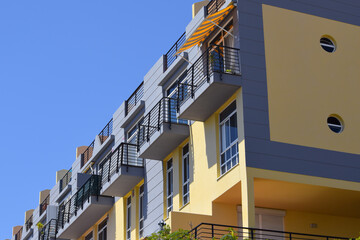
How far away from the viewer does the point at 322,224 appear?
30609mm

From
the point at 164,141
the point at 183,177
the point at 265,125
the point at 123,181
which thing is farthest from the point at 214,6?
the point at 123,181

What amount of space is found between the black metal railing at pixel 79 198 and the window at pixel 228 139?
11050mm

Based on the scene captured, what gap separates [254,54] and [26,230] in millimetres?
31811

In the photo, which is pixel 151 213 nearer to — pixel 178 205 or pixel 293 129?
pixel 178 205

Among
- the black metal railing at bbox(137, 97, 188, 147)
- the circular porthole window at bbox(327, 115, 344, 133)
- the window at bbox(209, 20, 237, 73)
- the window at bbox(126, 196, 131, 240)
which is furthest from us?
the window at bbox(126, 196, 131, 240)

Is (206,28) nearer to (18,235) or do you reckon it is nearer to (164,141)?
(164,141)

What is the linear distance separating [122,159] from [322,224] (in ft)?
32.4

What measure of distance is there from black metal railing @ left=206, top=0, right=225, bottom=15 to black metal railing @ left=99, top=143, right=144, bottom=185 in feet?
24.1

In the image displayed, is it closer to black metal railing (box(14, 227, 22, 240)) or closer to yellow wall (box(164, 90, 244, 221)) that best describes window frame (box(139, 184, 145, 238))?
yellow wall (box(164, 90, 244, 221))

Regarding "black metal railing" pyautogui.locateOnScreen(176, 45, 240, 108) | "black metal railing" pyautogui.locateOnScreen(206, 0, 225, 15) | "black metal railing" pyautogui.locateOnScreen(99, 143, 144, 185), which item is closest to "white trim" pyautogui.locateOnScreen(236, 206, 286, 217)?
"black metal railing" pyautogui.locateOnScreen(176, 45, 240, 108)

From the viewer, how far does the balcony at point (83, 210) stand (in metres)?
39.1

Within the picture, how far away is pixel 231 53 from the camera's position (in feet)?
95.9

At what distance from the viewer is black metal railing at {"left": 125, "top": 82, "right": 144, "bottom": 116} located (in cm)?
3904

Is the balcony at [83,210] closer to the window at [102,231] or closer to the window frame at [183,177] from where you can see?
the window at [102,231]
